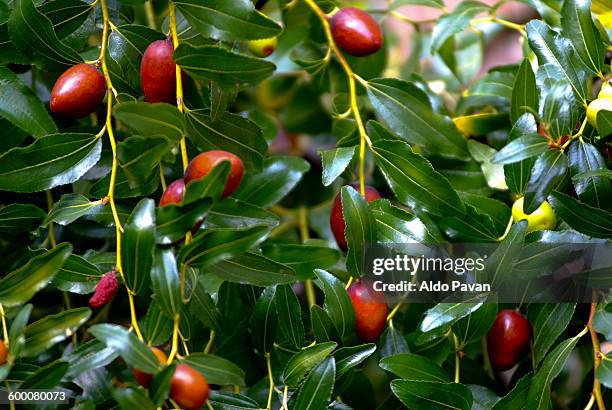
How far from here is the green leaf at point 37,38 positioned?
1.90 ft

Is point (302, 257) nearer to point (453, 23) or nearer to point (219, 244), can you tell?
point (219, 244)

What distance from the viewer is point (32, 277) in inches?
20.2

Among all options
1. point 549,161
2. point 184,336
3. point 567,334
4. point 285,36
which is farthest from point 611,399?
point 285,36

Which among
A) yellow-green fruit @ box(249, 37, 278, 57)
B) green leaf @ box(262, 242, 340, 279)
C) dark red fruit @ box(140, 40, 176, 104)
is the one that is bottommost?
green leaf @ box(262, 242, 340, 279)

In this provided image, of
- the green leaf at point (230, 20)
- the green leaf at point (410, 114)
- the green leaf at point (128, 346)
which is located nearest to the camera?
the green leaf at point (128, 346)

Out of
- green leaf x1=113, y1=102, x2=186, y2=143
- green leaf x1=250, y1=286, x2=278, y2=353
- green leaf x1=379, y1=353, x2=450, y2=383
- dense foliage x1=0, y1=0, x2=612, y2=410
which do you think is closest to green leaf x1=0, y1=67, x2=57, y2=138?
dense foliage x1=0, y1=0, x2=612, y2=410

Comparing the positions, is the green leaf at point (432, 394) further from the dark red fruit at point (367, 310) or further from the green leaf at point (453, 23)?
the green leaf at point (453, 23)

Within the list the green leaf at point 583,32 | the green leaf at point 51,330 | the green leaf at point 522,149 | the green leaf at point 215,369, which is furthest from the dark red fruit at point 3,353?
the green leaf at point 583,32

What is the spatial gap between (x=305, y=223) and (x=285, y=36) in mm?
233

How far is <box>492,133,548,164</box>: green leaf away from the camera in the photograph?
1.74ft

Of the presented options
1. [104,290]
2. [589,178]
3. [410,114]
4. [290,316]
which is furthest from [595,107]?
[104,290]

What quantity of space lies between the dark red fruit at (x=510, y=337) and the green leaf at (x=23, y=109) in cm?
38

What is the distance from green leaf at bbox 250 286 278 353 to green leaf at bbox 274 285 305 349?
21 millimetres

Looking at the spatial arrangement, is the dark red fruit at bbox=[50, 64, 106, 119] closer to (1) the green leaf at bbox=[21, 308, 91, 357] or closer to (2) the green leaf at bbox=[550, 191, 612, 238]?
(1) the green leaf at bbox=[21, 308, 91, 357]
